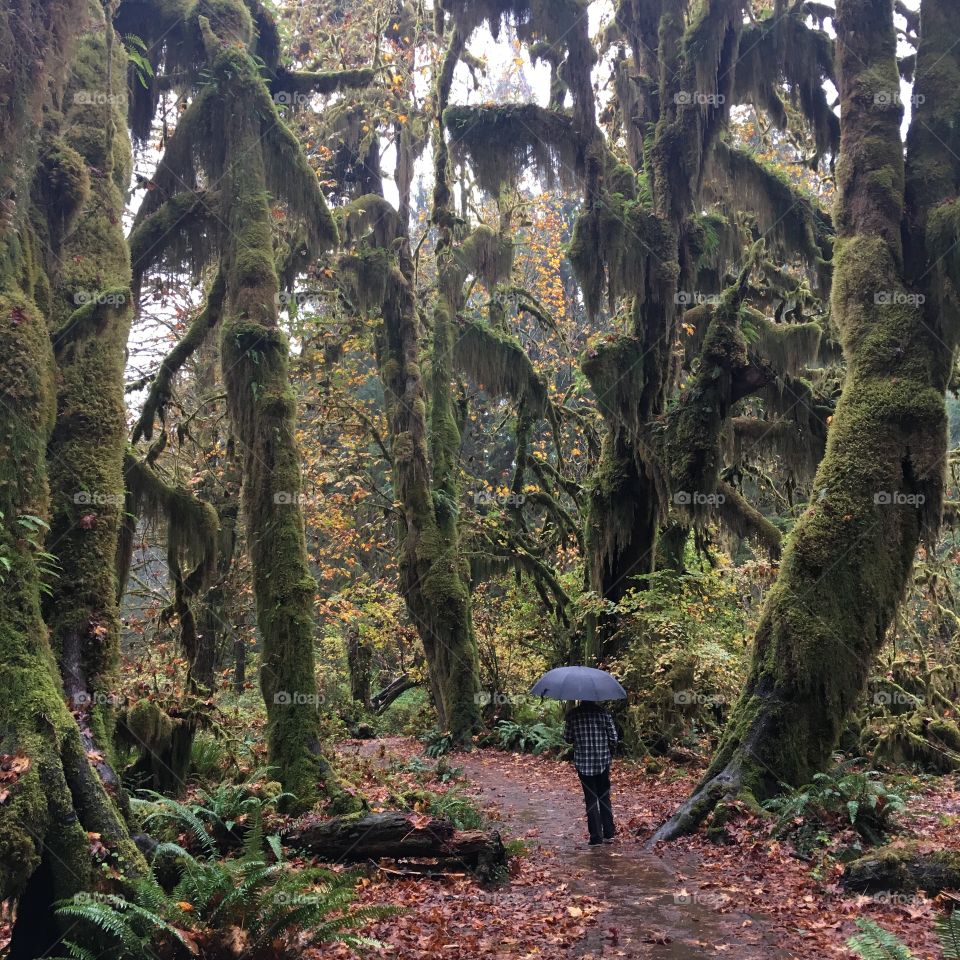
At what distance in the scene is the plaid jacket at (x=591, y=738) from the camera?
9.27 metres

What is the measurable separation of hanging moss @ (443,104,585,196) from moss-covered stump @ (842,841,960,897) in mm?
12505

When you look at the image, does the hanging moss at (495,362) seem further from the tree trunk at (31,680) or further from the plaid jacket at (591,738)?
the tree trunk at (31,680)

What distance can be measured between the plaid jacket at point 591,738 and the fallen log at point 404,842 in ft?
5.82

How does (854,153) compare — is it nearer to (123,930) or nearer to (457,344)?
(457,344)

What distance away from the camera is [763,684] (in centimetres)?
908

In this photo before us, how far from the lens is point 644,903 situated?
6750mm

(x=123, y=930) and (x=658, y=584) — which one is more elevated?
(x=658, y=584)

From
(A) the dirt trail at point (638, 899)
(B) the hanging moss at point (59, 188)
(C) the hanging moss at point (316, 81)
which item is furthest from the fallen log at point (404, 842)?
(C) the hanging moss at point (316, 81)

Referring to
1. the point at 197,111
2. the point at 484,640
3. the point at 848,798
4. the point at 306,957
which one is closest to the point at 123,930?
the point at 306,957

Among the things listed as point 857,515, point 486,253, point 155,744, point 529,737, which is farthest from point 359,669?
point 857,515

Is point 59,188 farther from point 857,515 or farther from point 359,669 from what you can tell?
point 359,669

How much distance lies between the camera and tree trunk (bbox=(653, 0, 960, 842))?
8.79 m

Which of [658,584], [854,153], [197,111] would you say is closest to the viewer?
[854,153]

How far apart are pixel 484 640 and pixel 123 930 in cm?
1575
